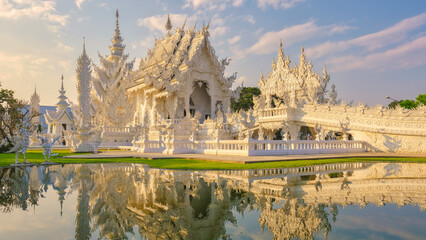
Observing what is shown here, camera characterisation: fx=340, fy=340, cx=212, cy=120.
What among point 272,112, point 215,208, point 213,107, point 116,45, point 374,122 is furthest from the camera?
point 116,45

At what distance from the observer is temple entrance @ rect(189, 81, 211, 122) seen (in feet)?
104

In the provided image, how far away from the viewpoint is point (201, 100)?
32344 millimetres

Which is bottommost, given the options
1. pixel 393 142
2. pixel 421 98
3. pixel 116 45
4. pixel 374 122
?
pixel 393 142

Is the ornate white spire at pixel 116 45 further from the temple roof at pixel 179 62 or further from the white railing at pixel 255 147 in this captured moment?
the white railing at pixel 255 147

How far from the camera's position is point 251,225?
4.02 metres

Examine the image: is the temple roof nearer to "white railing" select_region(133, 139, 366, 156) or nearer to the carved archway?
the carved archway

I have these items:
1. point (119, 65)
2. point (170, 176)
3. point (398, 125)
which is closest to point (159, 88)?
point (119, 65)

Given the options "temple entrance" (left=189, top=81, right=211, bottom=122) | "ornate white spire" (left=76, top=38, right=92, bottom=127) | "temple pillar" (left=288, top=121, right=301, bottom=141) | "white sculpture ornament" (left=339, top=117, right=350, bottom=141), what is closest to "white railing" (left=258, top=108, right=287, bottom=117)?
"temple pillar" (left=288, top=121, right=301, bottom=141)

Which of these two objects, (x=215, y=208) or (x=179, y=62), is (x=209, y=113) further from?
(x=215, y=208)

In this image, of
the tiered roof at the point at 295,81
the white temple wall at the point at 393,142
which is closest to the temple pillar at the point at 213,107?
the tiered roof at the point at 295,81

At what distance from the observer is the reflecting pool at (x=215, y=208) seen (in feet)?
12.4

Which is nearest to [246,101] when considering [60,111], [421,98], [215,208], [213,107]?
[213,107]

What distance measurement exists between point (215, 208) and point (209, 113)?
26938 millimetres

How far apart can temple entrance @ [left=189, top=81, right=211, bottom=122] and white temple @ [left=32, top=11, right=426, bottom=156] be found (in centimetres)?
10
